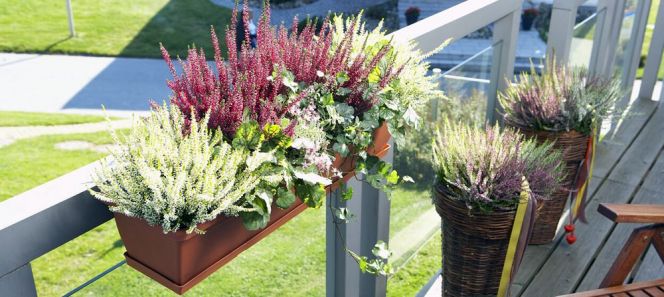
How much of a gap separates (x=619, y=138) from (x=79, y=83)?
8.43 metres

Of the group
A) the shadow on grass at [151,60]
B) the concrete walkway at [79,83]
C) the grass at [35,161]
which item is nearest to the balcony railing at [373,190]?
the shadow on grass at [151,60]

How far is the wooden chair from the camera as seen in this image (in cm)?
187

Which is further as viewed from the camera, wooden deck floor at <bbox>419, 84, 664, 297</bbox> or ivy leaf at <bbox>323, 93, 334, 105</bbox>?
wooden deck floor at <bbox>419, 84, 664, 297</bbox>

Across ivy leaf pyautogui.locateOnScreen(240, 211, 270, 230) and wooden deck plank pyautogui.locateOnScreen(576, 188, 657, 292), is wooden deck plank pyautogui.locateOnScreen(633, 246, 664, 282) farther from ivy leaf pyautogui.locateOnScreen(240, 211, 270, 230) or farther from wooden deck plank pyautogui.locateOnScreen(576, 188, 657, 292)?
ivy leaf pyautogui.locateOnScreen(240, 211, 270, 230)

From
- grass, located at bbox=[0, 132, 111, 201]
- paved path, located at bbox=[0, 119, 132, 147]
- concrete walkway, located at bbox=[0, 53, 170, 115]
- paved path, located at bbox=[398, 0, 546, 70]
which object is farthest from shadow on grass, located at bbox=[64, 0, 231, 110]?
paved path, located at bbox=[398, 0, 546, 70]

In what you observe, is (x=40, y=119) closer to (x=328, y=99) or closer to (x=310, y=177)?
(x=328, y=99)

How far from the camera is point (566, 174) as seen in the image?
2.64 meters

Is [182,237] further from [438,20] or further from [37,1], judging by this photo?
[37,1]

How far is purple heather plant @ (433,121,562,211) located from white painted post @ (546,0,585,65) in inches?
40.0

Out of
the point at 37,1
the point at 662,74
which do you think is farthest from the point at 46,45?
the point at 662,74

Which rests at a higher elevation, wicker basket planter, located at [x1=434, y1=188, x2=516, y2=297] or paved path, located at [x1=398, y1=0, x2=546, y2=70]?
wicker basket planter, located at [x1=434, y1=188, x2=516, y2=297]

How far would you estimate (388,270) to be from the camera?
5.63ft

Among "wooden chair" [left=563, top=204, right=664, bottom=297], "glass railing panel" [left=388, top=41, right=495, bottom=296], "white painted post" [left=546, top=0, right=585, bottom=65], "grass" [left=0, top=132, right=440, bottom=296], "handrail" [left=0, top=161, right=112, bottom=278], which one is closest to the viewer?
"handrail" [left=0, top=161, right=112, bottom=278]

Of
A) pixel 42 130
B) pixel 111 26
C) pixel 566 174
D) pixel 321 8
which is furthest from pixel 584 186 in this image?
pixel 111 26
